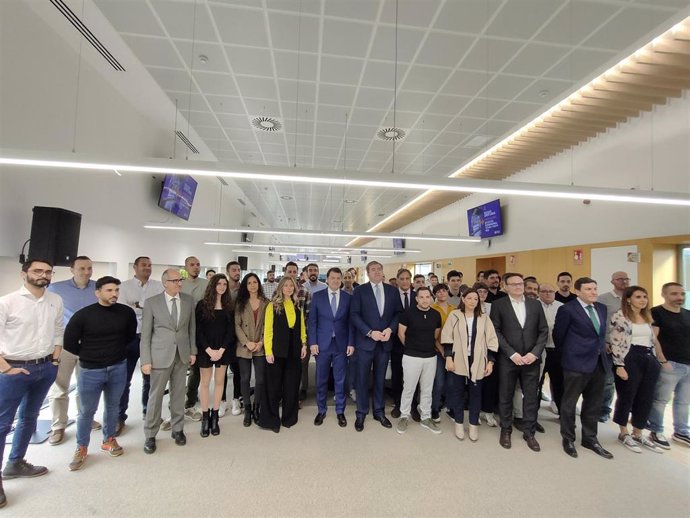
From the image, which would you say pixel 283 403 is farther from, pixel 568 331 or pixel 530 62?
pixel 530 62

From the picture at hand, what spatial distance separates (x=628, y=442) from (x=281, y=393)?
3.65 metres

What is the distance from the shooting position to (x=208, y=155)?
7086 millimetres

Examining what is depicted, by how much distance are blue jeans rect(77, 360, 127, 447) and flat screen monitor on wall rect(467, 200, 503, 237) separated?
826 centimetres

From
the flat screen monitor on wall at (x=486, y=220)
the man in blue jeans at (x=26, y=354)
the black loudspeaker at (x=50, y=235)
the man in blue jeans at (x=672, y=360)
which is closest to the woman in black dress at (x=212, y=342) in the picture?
the man in blue jeans at (x=26, y=354)

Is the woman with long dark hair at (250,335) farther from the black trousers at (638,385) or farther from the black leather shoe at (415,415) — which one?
the black trousers at (638,385)

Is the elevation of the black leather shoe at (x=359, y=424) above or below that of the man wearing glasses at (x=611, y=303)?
below

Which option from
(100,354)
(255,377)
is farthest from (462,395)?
(100,354)

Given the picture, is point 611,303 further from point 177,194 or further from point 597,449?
point 177,194

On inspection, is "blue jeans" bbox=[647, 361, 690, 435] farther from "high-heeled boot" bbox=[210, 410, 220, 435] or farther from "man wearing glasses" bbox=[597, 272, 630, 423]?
"high-heeled boot" bbox=[210, 410, 220, 435]

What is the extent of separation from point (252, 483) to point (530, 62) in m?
5.36

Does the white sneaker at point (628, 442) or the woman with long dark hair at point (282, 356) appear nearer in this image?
the white sneaker at point (628, 442)

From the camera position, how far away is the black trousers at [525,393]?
315cm

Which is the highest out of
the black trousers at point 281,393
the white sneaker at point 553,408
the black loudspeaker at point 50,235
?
the black loudspeaker at point 50,235

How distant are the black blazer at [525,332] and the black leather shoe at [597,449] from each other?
0.97m
